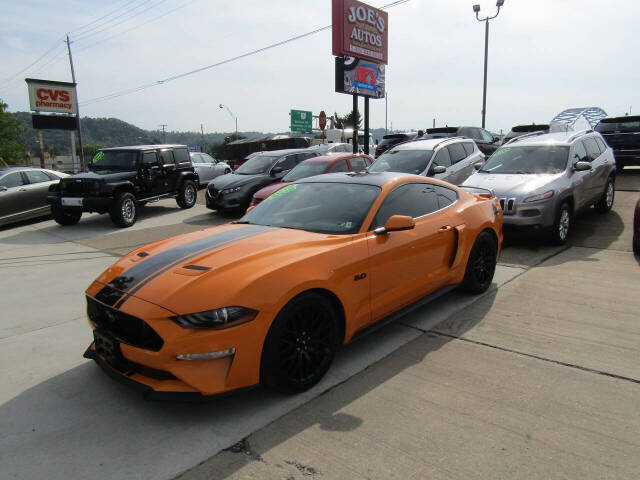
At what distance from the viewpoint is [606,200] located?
9320 millimetres

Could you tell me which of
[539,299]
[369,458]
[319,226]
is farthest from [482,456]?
[539,299]

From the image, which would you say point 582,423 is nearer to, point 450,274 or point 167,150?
point 450,274

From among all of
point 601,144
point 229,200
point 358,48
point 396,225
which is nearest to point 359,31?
point 358,48

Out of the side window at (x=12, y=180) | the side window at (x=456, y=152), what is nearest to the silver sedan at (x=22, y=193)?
the side window at (x=12, y=180)

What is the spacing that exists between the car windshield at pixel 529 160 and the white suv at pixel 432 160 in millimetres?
1206

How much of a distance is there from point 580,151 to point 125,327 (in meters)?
8.25

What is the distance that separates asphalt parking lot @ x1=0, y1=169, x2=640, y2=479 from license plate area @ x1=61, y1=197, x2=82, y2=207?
639 cm

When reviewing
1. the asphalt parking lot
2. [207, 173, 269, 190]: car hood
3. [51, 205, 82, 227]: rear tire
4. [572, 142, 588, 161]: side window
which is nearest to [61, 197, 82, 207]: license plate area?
[51, 205, 82, 227]: rear tire

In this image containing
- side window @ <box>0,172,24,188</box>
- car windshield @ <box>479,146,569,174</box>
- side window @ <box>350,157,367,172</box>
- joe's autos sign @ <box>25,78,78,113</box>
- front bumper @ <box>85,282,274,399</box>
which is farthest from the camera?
joe's autos sign @ <box>25,78,78,113</box>

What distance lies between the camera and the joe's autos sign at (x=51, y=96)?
28423mm

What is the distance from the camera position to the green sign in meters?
56.9

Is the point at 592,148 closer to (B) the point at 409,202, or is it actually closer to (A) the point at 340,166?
(A) the point at 340,166

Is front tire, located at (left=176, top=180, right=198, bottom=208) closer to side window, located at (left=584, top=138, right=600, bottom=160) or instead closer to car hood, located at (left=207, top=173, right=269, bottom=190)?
car hood, located at (left=207, top=173, right=269, bottom=190)

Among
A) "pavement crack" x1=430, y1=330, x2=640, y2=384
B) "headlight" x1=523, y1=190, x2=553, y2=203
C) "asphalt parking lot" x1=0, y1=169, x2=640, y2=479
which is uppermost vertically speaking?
"headlight" x1=523, y1=190, x2=553, y2=203
